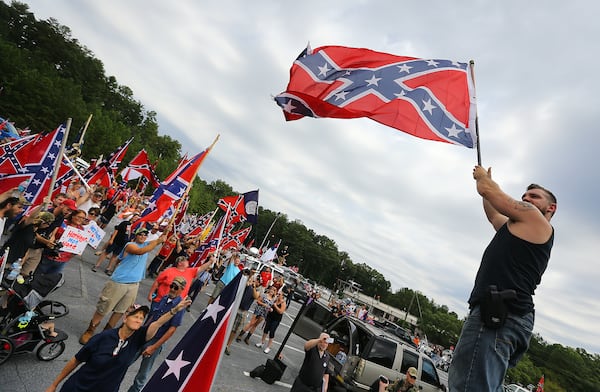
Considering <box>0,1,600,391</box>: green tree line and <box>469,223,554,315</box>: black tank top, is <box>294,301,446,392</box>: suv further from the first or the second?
<box>0,1,600,391</box>: green tree line

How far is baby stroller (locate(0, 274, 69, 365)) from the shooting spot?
4.09 metres

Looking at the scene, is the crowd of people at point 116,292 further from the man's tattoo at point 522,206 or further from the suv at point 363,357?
the man's tattoo at point 522,206

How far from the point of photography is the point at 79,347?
5164mm

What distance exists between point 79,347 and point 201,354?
399 cm

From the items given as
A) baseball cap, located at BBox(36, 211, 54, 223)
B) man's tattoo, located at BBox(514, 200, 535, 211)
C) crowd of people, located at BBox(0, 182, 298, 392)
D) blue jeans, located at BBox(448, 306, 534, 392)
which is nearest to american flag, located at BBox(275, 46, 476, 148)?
man's tattoo, located at BBox(514, 200, 535, 211)

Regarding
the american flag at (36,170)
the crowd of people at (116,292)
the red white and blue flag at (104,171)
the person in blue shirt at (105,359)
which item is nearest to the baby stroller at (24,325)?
the crowd of people at (116,292)

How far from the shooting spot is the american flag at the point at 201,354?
244cm

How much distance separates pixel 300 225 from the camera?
111500 millimetres

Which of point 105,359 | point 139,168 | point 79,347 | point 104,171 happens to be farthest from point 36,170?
point 139,168

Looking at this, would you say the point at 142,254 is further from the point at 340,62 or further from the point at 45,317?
the point at 340,62

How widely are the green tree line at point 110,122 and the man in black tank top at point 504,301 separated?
36.6 metres

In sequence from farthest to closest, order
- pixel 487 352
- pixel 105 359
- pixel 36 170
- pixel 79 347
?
pixel 36 170 → pixel 79 347 → pixel 105 359 → pixel 487 352

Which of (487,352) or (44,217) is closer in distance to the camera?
(487,352)

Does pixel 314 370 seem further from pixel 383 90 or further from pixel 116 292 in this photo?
pixel 383 90
